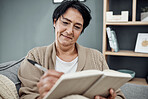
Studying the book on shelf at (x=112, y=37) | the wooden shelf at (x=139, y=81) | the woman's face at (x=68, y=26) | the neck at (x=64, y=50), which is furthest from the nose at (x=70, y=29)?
the wooden shelf at (x=139, y=81)

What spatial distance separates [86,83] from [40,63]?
0.58 meters

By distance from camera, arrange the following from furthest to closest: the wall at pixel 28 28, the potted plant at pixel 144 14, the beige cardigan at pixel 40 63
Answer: the wall at pixel 28 28, the potted plant at pixel 144 14, the beige cardigan at pixel 40 63

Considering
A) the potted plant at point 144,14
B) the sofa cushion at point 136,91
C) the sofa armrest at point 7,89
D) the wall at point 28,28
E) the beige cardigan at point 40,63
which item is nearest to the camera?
the sofa armrest at point 7,89

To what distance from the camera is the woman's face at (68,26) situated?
1212 mm

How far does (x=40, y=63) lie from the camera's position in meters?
1.20

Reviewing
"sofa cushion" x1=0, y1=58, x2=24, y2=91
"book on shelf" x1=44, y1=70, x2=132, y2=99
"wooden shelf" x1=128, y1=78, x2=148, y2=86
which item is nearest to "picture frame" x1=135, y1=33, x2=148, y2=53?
"wooden shelf" x1=128, y1=78, x2=148, y2=86

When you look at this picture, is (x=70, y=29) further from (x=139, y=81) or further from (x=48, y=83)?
(x=139, y=81)

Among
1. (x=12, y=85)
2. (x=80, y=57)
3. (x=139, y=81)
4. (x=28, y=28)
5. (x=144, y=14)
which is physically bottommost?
(x=139, y=81)

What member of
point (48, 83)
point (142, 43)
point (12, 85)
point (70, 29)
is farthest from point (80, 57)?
point (142, 43)

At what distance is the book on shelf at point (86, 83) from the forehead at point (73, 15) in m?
0.61

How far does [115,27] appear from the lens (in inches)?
86.7

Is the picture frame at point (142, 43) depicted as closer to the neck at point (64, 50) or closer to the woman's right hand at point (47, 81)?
the neck at point (64, 50)

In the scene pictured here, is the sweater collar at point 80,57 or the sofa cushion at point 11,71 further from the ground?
the sweater collar at point 80,57

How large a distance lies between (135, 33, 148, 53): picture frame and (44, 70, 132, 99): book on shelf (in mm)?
1287
